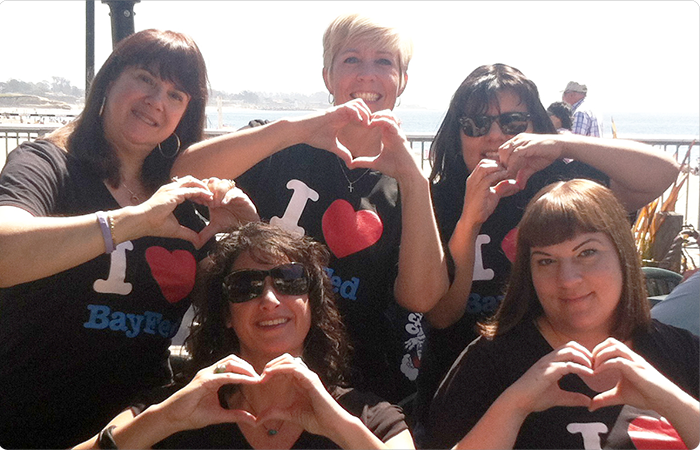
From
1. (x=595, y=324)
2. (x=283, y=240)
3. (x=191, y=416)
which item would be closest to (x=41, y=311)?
(x=191, y=416)

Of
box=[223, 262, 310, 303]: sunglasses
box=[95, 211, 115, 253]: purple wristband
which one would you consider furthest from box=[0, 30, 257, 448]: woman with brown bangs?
box=[223, 262, 310, 303]: sunglasses

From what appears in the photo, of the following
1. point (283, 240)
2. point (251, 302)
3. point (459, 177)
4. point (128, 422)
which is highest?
point (459, 177)

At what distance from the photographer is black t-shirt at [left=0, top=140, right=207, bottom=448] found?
2.05m

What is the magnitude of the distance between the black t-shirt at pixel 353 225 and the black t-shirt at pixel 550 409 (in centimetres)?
48

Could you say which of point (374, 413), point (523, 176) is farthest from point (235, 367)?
point (523, 176)

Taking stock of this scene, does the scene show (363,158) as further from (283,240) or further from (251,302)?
(251,302)

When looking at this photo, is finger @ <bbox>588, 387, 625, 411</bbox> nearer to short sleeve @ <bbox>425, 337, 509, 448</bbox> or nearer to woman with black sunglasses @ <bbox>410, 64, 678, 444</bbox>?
short sleeve @ <bbox>425, 337, 509, 448</bbox>

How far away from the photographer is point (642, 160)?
8.04ft

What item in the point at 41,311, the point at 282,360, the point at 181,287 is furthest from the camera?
the point at 181,287

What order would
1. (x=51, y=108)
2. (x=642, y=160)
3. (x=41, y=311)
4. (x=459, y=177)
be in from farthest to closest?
1. (x=51, y=108)
2. (x=459, y=177)
3. (x=642, y=160)
4. (x=41, y=311)

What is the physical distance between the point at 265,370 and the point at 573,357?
0.86 metres

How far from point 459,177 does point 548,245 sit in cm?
70

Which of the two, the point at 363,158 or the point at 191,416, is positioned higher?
the point at 363,158

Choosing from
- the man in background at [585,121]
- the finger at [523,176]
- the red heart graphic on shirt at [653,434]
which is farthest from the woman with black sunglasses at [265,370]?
the man in background at [585,121]
